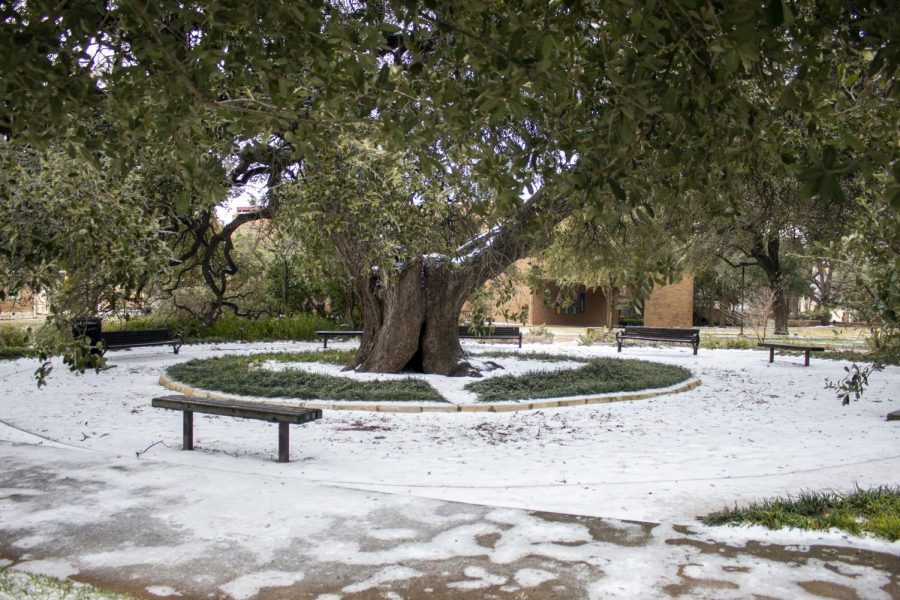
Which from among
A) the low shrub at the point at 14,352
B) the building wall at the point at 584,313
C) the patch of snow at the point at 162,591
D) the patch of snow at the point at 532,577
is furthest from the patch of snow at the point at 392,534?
the building wall at the point at 584,313

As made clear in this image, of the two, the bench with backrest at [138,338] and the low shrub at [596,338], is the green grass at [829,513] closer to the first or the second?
the bench with backrest at [138,338]

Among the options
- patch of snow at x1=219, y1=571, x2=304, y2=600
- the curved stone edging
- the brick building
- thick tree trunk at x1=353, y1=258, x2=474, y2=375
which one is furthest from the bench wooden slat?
the brick building

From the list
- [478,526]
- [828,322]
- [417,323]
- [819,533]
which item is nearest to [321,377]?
[417,323]

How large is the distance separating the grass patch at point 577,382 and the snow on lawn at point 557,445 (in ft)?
1.99

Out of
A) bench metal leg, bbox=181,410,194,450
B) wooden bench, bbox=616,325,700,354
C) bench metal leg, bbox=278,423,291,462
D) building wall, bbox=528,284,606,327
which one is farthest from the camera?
building wall, bbox=528,284,606,327

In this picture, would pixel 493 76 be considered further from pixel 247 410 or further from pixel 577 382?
pixel 577 382

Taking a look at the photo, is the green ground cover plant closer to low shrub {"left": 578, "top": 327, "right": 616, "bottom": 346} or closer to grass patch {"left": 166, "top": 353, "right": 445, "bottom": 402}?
low shrub {"left": 578, "top": 327, "right": 616, "bottom": 346}

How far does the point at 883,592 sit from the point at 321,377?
9511 millimetres

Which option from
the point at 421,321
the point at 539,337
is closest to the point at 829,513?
the point at 421,321

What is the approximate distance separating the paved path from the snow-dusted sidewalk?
0.02 m

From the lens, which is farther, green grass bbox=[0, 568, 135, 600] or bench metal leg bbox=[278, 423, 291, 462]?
bench metal leg bbox=[278, 423, 291, 462]

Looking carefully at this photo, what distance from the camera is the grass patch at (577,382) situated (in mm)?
11234

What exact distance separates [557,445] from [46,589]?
18.1 ft

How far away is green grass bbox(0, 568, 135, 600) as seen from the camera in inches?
140
